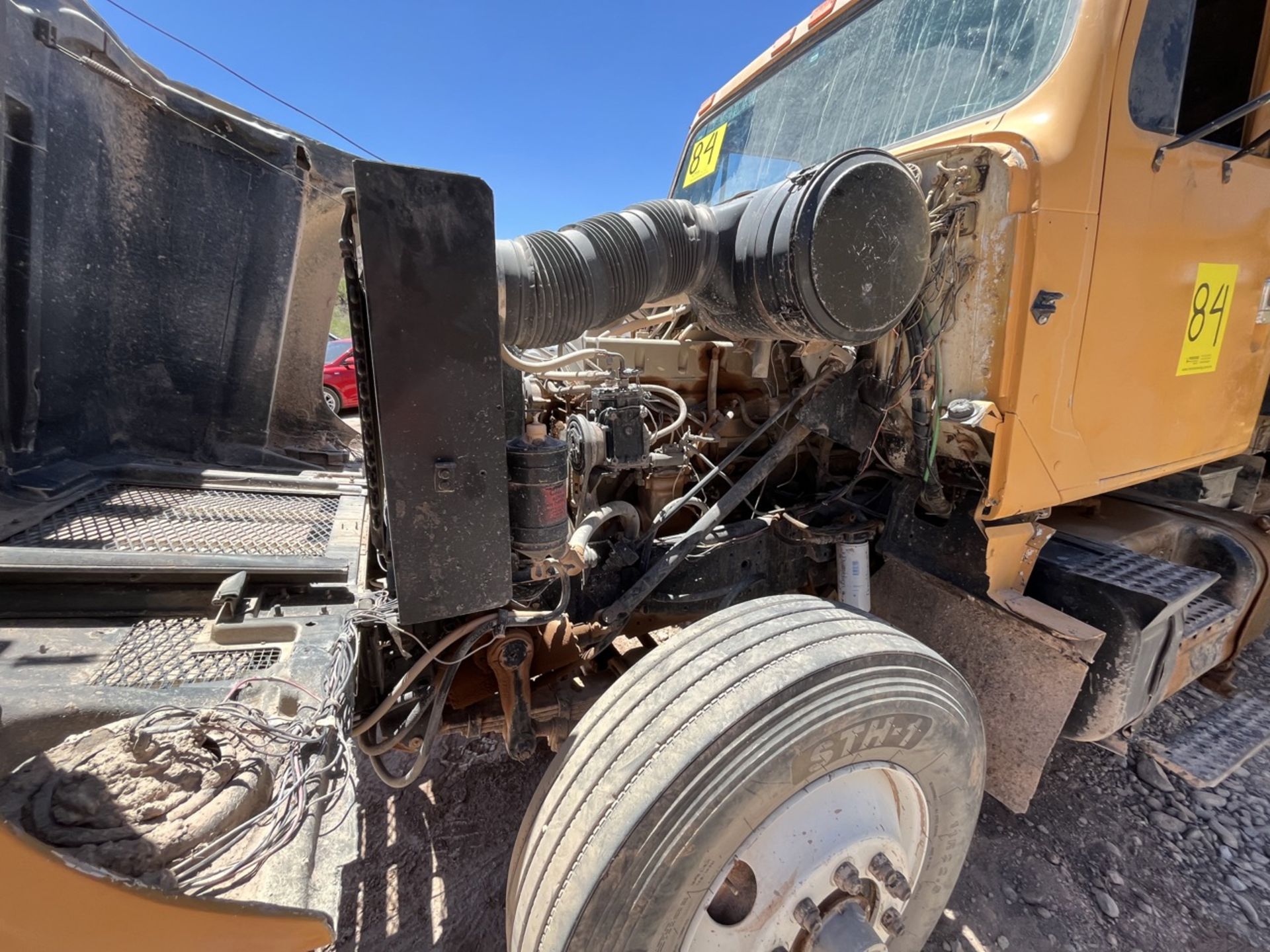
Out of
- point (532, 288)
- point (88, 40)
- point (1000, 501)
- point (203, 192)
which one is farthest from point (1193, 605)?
point (88, 40)

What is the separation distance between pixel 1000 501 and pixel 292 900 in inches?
71.9

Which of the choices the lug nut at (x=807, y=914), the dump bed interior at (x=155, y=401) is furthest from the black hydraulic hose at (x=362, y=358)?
the lug nut at (x=807, y=914)

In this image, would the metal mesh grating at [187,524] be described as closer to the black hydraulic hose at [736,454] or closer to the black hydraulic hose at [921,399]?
the black hydraulic hose at [736,454]

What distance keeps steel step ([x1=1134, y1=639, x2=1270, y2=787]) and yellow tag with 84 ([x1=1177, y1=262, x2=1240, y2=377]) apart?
4.58 feet

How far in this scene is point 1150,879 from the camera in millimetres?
2209

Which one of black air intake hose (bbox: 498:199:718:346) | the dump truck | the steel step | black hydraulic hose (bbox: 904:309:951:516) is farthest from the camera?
the steel step

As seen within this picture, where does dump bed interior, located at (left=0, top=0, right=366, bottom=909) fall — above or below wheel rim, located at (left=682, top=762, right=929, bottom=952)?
above

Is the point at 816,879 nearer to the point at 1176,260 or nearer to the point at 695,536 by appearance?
the point at 695,536

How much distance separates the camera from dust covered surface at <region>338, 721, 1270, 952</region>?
79.0 inches

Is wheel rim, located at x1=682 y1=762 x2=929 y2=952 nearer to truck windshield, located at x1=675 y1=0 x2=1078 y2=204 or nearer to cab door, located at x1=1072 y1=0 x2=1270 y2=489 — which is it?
cab door, located at x1=1072 y1=0 x2=1270 y2=489

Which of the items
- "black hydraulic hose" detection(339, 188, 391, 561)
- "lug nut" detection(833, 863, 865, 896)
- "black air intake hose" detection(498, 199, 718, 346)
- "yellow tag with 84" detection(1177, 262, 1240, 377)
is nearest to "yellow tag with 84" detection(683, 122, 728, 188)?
"black air intake hose" detection(498, 199, 718, 346)

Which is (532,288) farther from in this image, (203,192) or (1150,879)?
(1150,879)

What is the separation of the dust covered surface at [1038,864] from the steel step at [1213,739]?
0.20 metres

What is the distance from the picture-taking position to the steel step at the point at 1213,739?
224 cm
